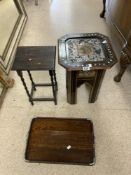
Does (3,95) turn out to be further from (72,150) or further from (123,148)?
(123,148)

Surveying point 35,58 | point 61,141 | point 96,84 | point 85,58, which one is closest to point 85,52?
point 85,58

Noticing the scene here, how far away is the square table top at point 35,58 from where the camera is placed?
1.09 m

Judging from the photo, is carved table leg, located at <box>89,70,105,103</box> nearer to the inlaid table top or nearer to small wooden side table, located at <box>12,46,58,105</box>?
the inlaid table top

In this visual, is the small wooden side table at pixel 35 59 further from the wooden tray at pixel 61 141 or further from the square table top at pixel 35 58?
the wooden tray at pixel 61 141

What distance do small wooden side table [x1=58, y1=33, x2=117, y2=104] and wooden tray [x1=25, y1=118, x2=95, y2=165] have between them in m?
0.29

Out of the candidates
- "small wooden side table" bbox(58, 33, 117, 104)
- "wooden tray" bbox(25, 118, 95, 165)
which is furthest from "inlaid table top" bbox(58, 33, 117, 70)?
"wooden tray" bbox(25, 118, 95, 165)

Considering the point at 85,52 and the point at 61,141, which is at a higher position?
the point at 85,52

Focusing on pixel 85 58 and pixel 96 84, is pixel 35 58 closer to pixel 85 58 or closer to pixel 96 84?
pixel 85 58

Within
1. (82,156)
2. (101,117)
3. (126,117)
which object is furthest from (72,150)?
(126,117)

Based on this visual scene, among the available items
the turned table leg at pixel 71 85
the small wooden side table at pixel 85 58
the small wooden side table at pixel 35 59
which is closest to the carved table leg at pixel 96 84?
the small wooden side table at pixel 85 58

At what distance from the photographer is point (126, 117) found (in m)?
1.40

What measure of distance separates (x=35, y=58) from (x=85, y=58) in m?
0.35

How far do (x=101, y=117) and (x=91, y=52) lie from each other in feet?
1.91

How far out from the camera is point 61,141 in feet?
4.18
